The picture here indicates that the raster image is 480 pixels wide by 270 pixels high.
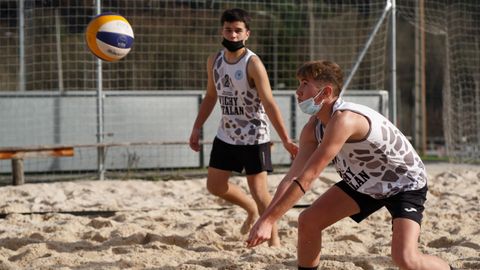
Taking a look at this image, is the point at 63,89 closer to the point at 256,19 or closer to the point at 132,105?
the point at 132,105

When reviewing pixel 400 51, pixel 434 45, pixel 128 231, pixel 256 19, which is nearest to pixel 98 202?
pixel 128 231

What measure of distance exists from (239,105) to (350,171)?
5.52 ft

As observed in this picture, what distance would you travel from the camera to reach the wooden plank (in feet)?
29.1

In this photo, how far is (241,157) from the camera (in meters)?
5.37

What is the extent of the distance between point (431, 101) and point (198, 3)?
9815 mm

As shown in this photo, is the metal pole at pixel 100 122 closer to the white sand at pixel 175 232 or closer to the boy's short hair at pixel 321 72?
the white sand at pixel 175 232

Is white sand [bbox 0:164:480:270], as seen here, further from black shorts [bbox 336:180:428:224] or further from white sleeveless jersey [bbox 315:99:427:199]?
white sleeveless jersey [bbox 315:99:427:199]

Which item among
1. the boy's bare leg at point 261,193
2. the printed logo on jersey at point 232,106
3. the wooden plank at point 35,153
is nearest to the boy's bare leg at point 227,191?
the boy's bare leg at point 261,193

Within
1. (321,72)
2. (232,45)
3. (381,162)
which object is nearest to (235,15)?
(232,45)

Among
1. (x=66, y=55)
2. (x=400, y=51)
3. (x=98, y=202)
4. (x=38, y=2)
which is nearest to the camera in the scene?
(x=98, y=202)

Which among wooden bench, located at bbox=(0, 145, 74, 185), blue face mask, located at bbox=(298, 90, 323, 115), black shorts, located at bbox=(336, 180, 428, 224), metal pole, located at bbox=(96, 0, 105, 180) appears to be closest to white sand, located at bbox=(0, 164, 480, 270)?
wooden bench, located at bbox=(0, 145, 74, 185)

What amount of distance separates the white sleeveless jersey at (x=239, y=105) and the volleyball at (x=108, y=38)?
3.12ft

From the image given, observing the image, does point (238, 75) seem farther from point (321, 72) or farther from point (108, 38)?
point (321, 72)

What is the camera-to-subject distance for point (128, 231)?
5871 mm
